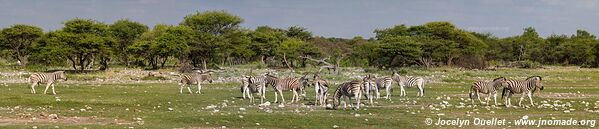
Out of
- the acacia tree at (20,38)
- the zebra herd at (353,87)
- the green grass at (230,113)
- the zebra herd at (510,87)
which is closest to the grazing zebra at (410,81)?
the zebra herd at (353,87)

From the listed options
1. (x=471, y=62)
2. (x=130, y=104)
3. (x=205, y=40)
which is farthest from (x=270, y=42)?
(x=130, y=104)

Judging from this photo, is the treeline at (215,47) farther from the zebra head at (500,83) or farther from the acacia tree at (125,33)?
the zebra head at (500,83)

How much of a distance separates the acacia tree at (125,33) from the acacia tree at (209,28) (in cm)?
638

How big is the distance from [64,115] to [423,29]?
227ft

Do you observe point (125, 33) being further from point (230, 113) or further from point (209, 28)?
point (230, 113)

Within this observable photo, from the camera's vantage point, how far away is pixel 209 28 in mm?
77375

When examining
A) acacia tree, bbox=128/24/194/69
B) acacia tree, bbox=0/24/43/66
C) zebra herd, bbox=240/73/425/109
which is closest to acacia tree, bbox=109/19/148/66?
acacia tree, bbox=128/24/194/69

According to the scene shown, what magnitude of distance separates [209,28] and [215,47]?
5364 mm

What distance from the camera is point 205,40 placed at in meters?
71.8

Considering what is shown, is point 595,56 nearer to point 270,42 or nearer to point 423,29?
point 423,29

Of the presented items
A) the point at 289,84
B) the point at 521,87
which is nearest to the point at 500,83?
the point at 521,87

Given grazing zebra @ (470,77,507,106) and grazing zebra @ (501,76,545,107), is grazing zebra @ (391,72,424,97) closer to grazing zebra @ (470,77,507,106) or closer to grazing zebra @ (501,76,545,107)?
grazing zebra @ (470,77,507,106)

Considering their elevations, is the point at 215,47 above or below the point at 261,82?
above

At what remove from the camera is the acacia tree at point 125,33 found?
74.4m
